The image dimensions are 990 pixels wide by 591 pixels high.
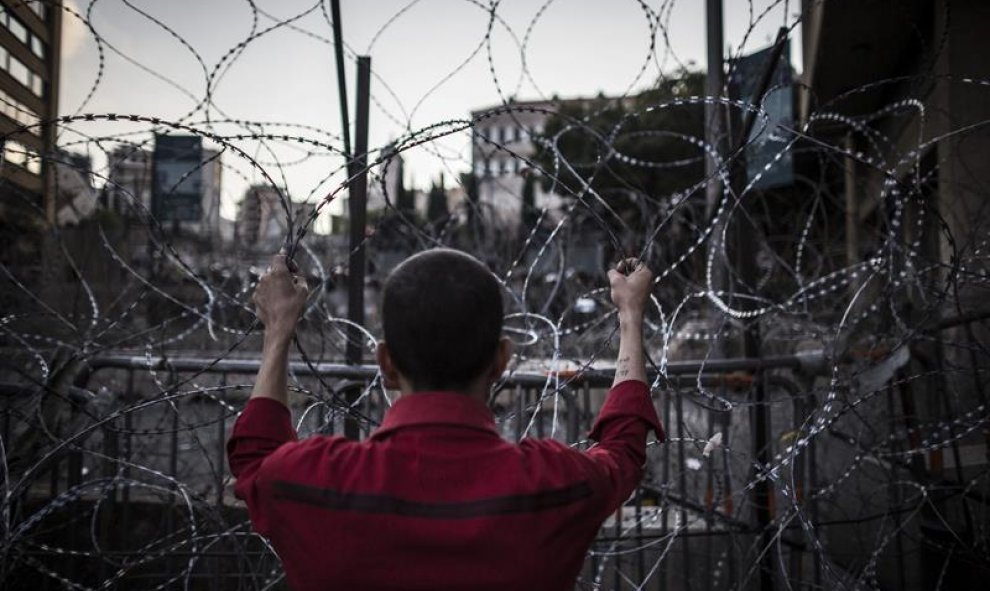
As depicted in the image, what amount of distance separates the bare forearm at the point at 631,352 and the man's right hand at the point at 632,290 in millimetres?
10

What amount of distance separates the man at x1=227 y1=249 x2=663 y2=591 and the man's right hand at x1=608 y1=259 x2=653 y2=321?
0.48m

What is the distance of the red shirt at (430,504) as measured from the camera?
121 cm

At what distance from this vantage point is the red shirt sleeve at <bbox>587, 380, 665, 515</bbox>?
56.8 inches

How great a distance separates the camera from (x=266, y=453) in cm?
143

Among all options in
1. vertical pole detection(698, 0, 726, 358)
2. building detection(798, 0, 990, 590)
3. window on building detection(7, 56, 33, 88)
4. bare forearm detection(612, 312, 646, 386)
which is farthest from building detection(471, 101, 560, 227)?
window on building detection(7, 56, 33, 88)

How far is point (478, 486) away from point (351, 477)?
23 cm

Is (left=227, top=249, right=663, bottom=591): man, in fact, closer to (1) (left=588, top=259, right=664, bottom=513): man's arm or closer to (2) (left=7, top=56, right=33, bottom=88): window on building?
(1) (left=588, top=259, right=664, bottom=513): man's arm

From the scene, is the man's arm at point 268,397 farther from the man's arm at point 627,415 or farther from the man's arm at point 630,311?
the man's arm at point 630,311

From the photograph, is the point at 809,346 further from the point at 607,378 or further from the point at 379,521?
the point at 379,521

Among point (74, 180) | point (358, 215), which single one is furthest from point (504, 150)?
point (74, 180)

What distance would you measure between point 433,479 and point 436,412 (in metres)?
0.13

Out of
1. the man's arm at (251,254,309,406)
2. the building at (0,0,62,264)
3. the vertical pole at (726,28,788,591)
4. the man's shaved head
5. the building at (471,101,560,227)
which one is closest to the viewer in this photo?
the man's shaved head

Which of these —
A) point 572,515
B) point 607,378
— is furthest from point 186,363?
point 572,515

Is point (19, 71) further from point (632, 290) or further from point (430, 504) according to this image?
point (430, 504)
